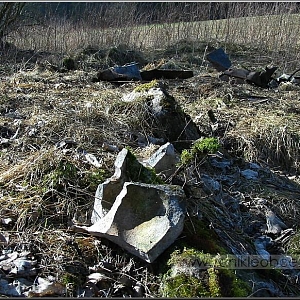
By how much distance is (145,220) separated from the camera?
221cm

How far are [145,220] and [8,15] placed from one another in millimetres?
8627

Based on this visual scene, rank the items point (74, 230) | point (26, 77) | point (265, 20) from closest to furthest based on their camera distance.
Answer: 1. point (74, 230)
2. point (26, 77)
3. point (265, 20)

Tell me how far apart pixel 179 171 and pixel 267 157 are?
1706 millimetres

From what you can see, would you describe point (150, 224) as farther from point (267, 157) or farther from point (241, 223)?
point (267, 157)

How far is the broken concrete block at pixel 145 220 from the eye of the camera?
2.12 metres

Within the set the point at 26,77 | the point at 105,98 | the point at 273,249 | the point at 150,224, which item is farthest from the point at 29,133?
the point at 26,77

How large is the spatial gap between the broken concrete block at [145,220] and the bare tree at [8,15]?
8192mm

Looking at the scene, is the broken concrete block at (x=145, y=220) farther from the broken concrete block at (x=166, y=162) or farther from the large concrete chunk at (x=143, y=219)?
the broken concrete block at (x=166, y=162)

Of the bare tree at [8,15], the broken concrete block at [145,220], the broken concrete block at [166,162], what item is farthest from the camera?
the bare tree at [8,15]

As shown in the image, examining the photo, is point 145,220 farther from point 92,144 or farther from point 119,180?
point 92,144

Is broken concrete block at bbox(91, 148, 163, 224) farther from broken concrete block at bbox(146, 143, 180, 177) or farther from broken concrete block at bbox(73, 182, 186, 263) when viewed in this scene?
broken concrete block at bbox(146, 143, 180, 177)

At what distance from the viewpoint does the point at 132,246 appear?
7.07ft

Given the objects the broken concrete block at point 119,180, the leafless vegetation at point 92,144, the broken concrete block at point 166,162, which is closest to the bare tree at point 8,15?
the leafless vegetation at point 92,144

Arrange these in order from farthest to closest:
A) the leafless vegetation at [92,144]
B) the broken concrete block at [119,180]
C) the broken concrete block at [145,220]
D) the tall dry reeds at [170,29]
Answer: the tall dry reeds at [170,29], the broken concrete block at [119,180], the leafless vegetation at [92,144], the broken concrete block at [145,220]
